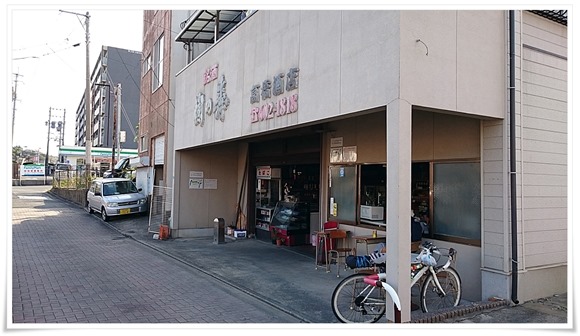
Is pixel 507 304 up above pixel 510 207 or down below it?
below

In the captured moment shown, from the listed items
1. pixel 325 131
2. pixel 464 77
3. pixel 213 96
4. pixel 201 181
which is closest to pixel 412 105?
pixel 464 77

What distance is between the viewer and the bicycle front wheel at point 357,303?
5.66 metres

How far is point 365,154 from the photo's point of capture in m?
9.00

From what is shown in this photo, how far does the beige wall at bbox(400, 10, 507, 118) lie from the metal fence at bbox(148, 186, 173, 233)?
10.5 metres

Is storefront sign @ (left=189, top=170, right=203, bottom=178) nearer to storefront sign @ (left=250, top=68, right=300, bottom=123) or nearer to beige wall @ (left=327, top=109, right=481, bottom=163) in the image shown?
storefront sign @ (left=250, top=68, right=300, bottom=123)

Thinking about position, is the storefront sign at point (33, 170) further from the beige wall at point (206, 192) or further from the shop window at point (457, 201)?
the shop window at point (457, 201)

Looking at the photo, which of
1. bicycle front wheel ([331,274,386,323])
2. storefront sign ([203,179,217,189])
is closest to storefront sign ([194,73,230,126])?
storefront sign ([203,179,217,189])

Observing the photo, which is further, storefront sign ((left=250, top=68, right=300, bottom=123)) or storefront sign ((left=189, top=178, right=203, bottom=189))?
storefront sign ((left=189, top=178, right=203, bottom=189))

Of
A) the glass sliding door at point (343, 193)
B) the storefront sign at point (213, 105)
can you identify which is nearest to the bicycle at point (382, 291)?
the glass sliding door at point (343, 193)

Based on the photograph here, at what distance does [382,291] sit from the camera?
223 inches

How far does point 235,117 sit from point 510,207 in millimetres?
5855

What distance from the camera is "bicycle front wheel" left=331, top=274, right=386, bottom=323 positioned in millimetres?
5656
